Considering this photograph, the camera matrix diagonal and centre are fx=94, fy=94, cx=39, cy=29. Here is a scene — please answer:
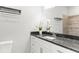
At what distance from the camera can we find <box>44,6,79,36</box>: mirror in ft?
7.16

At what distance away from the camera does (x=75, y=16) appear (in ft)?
7.16

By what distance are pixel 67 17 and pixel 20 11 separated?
133 centimetres

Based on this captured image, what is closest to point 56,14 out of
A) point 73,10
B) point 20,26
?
point 73,10

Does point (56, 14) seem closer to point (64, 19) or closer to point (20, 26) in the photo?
point (64, 19)

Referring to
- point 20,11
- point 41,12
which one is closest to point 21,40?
point 20,11

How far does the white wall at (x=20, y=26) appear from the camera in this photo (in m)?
2.46

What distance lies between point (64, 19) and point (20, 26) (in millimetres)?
1267

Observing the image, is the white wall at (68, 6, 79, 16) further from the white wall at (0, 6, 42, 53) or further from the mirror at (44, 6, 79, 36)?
the white wall at (0, 6, 42, 53)

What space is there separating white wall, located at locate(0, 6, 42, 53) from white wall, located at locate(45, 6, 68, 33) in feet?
1.06

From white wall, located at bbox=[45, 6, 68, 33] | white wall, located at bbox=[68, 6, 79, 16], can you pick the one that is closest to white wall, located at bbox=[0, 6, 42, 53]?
white wall, located at bbox=[45, 6, 68, 33]

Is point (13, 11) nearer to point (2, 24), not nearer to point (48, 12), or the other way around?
point (2, 24)

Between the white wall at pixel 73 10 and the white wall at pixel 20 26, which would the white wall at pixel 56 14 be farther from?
the white wall at pixel 20 26

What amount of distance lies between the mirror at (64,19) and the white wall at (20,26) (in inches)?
17.6

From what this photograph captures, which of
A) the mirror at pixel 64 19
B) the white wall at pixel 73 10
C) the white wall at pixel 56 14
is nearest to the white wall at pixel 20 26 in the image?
the white wall at pixel 56 14
